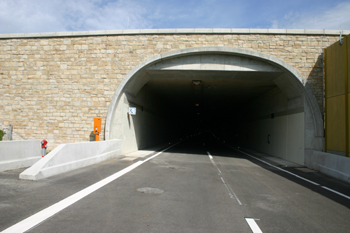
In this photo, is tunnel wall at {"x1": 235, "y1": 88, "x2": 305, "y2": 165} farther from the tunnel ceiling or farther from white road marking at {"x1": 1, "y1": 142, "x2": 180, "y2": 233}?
white road marking at {"x1": 1, "y1": 142, "x2": 180, "y2": 233}

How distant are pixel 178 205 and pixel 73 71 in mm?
12938

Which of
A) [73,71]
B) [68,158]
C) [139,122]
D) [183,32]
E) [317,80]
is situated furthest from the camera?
[139,122]

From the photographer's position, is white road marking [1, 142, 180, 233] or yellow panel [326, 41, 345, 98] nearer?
white road marking [1, 142, 180, 233]

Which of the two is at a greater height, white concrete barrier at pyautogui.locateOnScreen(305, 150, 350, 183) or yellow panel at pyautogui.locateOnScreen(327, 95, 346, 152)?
yellow panel at pyautogui.locateOnScreen(327, 95, 346, 152)

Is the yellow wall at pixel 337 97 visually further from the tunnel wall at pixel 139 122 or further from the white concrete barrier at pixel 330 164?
the tunnel wall at pixel 139 122

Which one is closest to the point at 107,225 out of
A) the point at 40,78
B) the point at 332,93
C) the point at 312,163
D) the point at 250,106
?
the point at 312,163

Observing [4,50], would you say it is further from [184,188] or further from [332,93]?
[332,93]

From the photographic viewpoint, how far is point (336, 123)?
1241cm

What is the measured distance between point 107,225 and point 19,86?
15122 mm

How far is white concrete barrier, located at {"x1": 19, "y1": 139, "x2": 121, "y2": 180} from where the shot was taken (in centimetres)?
795

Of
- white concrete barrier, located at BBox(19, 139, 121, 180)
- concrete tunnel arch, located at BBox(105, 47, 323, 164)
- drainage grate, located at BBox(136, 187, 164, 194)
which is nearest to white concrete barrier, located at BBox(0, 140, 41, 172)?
white concrete barrier, located at BBox(19, 139, 121, 180)

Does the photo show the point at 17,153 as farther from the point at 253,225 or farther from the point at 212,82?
the point at 212,82

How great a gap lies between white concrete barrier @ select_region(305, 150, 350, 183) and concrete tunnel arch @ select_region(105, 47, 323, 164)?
2.18 ft

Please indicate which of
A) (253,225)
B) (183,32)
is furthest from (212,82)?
(253,225)
